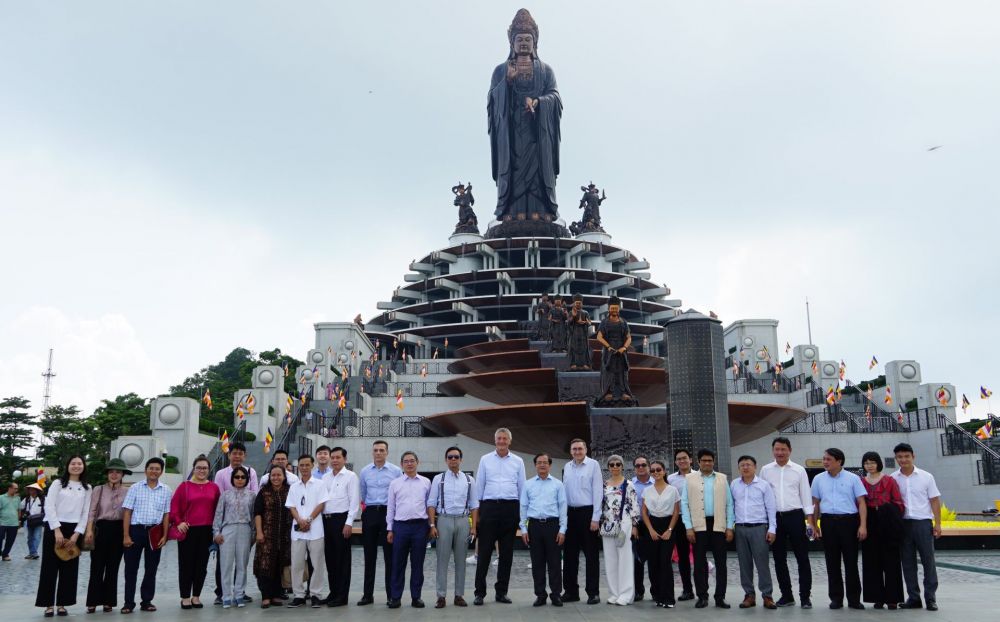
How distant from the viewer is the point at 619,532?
29.0 ft

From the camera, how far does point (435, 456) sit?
28156 mm

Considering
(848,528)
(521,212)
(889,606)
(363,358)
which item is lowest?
(889,606)

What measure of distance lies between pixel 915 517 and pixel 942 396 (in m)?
23.1

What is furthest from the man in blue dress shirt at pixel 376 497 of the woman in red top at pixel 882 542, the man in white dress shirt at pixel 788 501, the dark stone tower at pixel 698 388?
the dark stone tower at pixel 698 388

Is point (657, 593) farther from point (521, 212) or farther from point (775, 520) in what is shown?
point (521, 212)

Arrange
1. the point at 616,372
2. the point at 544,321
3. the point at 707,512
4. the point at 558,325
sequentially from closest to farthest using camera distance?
the point at 707,512 → the point at 616,372 → the point at 558,325 → the point at 544,321

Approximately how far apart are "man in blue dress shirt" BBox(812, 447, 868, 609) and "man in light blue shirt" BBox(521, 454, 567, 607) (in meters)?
2.61

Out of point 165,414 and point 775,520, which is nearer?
point 775,520

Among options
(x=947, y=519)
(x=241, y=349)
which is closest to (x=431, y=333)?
(x=947, y=519)

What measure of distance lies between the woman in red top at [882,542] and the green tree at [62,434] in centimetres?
2956

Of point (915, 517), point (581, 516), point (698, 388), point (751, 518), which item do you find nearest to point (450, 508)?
point (581, 516)

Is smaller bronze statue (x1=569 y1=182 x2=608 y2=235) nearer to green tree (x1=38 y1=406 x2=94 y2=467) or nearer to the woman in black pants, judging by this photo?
green tree (x1=38 y1=406 x2=94 y2=467)

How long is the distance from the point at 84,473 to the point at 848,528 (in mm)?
7953

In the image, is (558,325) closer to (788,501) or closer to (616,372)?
(616,372)
